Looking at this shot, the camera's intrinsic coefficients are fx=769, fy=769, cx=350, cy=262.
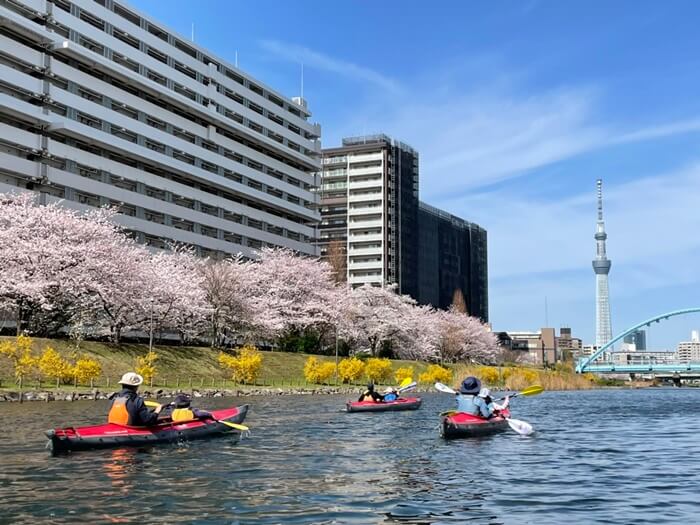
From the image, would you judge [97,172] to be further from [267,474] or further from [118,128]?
[267,474]

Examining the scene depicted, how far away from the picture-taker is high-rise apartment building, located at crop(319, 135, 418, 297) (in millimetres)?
135250

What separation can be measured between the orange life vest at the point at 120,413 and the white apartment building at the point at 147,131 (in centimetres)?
4841

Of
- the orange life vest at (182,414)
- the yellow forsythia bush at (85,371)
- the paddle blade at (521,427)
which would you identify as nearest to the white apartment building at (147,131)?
the yellow forsythia bush at (85,371)

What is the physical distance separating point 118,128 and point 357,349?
3708 centimetres

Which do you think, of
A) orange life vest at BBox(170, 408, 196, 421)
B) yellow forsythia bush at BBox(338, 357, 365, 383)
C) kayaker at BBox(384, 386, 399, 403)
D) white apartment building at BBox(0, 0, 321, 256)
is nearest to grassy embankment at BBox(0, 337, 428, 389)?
yellow forsythia bush at BBox(338, 357, 365, 383)

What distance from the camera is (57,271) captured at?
51.9m

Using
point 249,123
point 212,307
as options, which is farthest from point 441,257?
point 212,307

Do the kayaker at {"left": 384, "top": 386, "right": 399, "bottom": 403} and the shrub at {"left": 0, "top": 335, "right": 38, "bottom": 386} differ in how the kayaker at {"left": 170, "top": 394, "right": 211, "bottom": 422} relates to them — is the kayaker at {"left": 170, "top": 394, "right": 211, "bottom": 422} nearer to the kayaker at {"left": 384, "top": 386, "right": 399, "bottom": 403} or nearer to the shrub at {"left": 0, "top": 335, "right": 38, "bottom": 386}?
the kayaker at {"left": 384, "top": 386, "right": 399, "bottom": 403}

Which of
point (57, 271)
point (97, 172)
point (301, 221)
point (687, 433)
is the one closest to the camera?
point (687, 433)

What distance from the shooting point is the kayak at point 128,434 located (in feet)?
62.4

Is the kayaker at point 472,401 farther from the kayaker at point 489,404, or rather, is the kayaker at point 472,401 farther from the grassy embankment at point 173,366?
the grassy embankment at point 173,366

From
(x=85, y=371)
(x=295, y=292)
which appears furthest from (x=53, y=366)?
(x=295, y=292)

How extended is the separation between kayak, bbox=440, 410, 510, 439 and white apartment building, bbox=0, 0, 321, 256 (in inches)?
2000

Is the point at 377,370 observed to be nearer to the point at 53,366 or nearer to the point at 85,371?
the point at 85,371
